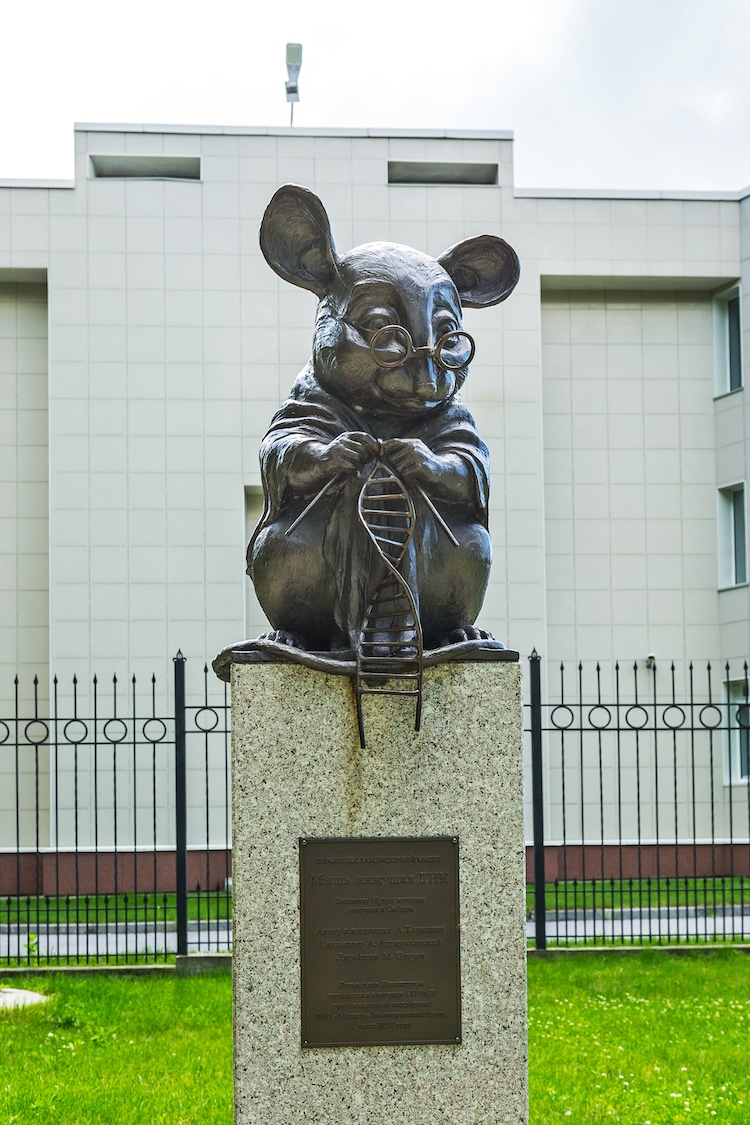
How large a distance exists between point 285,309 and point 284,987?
15856 mm

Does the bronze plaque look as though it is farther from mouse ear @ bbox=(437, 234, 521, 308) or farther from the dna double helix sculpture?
mouse ear @ bbox=(437, 234, 521, 308)

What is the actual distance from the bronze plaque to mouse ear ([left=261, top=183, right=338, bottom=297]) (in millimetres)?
2121

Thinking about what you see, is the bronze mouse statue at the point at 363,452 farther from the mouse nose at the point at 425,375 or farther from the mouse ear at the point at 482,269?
the mouse ear at the point at 482,269

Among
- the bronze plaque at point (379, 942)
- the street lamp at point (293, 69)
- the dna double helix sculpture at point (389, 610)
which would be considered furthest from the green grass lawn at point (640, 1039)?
the street lamp at point (293, 69)

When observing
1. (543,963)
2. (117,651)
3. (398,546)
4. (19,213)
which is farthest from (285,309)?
(398,546)

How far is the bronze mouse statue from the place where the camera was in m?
4.71

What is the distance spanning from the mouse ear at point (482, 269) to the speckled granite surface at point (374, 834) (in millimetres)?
1554

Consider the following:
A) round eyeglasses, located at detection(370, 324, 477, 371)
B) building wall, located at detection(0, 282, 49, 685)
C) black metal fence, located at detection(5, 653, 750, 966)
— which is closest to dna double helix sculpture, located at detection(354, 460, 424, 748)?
round eyeglasses, located at detection(370, 324, 477, 371)

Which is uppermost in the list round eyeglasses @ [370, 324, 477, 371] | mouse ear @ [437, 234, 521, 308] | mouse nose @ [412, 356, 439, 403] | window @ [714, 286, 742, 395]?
window @ [714, 286, 742, 395]

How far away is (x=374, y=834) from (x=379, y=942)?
1.24ft

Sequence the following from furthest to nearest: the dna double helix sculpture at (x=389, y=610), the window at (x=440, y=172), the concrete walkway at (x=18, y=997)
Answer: the window at (x=440, y=172)
the concrete walkway at (x=18, y=997)
the dna double helix sculpture at (x=389, y=610)

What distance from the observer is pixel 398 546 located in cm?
471

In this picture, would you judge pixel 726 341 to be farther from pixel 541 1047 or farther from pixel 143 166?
pixel 541 1047

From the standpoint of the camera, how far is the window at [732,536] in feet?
68.3
